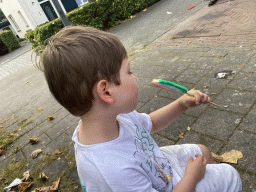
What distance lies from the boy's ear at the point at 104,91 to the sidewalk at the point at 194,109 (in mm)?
1535

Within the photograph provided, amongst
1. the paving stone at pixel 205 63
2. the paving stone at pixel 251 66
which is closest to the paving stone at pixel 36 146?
the paving stone at pixel 205 63

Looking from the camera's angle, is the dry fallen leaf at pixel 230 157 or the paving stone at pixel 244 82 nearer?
the dry fallen leaf at pixel 230 157

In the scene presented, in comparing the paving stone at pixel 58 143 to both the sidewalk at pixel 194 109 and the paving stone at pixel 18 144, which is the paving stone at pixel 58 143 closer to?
the sidewalk at pixel 194 109

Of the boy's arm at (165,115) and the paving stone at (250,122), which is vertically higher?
the boy's arm at (165,115)

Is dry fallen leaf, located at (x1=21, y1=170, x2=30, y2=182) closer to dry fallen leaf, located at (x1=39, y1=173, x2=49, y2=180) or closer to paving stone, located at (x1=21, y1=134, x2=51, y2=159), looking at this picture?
dry fallen leaf, located at (x1=39, y1=173, x2=49, y2=180)

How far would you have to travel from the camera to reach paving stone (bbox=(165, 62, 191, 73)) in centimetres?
386

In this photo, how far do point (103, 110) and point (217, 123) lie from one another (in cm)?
185

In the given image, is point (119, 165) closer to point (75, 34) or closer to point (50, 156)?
point (75, 34)

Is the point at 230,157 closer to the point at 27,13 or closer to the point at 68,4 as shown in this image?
the point at 27,13

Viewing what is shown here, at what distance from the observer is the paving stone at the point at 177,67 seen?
3863 mm

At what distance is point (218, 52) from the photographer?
12.8 ft

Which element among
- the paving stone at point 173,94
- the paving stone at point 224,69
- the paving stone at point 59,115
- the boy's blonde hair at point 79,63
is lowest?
the paving stone at point 224,69

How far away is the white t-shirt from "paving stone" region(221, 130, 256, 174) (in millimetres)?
1045

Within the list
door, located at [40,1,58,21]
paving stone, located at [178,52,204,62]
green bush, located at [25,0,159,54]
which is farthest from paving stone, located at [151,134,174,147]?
door, located at [40,1,58,21]
